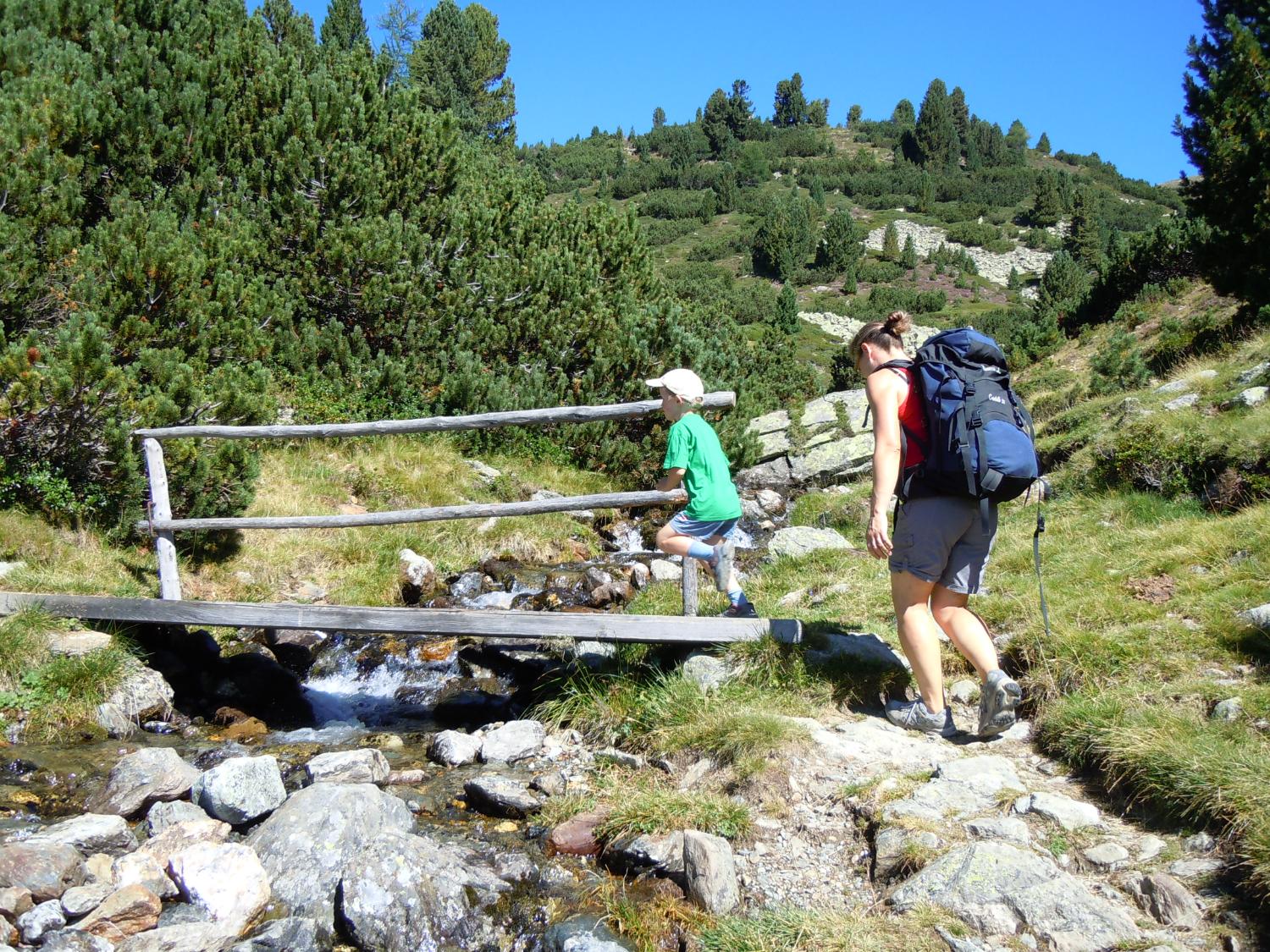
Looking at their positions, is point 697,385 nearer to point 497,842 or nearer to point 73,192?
point 497,842

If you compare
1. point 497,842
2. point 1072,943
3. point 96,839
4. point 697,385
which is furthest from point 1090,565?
point 96,839

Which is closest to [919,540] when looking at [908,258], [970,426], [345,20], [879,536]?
[879,536]

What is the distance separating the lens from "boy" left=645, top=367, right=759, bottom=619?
216 inches

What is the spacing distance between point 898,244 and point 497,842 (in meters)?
76.6

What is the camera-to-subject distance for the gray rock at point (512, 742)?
5.63 metres

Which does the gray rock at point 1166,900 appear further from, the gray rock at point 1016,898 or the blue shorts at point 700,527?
the blue shorts at point 700,527

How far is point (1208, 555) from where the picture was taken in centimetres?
606

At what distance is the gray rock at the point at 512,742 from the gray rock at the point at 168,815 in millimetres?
1565

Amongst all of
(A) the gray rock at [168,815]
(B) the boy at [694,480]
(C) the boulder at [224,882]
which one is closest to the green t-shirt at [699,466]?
(B) the boy at [694,480]

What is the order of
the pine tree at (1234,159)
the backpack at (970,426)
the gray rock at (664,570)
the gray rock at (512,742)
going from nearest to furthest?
the backpack at (970,426)
the gray rock at (512,742)
the gray rock at (664,570)
the pine tree at (1234,159)

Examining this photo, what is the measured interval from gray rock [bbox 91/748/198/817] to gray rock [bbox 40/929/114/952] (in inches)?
51.2

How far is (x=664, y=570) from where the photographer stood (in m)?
9.88

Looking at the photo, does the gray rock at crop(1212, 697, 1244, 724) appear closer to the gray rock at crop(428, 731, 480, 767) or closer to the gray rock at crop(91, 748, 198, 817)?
the gray rock at crop(428, 731, 480, 767)

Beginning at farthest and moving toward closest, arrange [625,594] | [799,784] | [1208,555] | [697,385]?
[625,594] < [1208,555] < [697,385] < [799,784]
